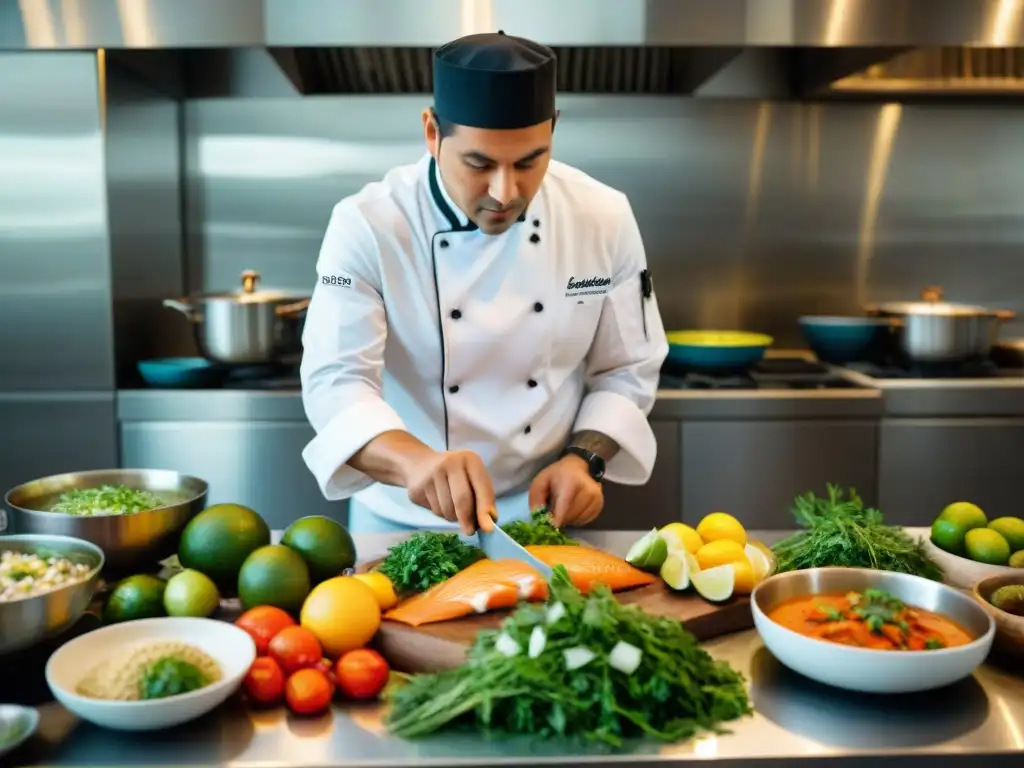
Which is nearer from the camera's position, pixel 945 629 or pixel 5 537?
pixel 945 629

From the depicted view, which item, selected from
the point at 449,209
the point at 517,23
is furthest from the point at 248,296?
the point at 449,209

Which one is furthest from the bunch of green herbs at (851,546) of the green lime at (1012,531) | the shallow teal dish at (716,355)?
the shallow teal dish at (716,355)

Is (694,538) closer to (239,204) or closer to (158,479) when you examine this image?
(158,479)

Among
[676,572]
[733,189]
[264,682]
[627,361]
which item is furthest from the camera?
[733,189]

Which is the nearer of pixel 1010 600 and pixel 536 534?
pixel 1010 600

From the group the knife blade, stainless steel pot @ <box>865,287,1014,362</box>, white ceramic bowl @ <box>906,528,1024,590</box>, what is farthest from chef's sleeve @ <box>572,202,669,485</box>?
stainless steel pot @ <box>865,287,1014,362</box>

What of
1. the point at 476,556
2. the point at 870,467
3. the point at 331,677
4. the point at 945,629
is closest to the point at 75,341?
the point at 476,556

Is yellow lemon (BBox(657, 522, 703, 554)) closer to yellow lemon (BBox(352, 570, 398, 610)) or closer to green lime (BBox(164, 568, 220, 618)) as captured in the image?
yellow lemon (BBox(352, 570, 398, 610))

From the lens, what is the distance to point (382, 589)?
5.21ft

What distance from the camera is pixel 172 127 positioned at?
3912 millimetres

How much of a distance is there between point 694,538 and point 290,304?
214 centimetres

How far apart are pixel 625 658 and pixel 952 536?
82 cm

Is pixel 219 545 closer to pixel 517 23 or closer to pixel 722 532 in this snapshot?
pixel 722 532

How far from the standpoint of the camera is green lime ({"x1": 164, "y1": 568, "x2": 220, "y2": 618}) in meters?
1.53
